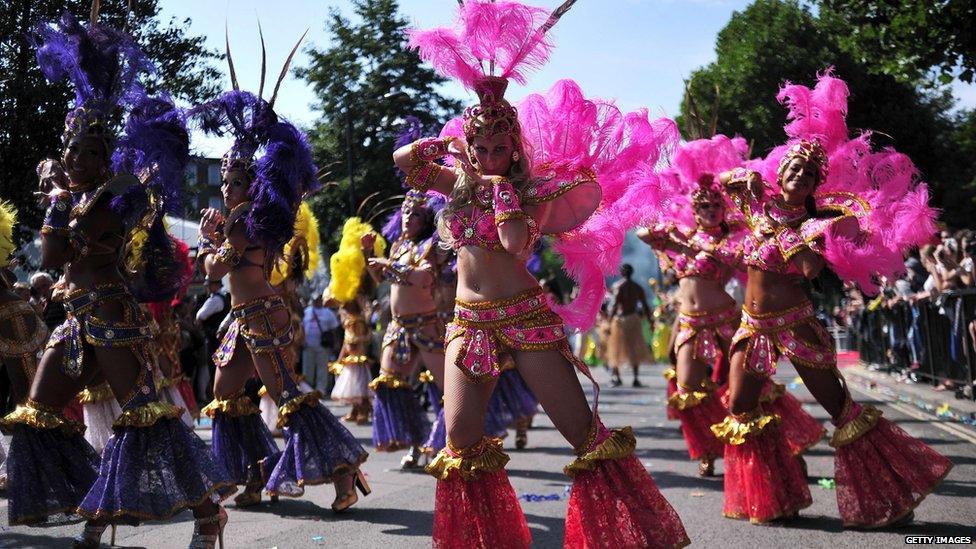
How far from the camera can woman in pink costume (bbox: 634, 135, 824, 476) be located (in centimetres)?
764

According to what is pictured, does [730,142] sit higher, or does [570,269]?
[730,142]

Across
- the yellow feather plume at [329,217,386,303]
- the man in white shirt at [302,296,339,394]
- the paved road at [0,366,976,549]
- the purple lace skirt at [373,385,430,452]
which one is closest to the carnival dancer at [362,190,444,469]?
the purple lace skirt at [373,385,430,452]

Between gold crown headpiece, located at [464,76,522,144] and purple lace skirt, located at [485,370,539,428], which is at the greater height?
gold crown headpiece, located at [464,76,522,144]

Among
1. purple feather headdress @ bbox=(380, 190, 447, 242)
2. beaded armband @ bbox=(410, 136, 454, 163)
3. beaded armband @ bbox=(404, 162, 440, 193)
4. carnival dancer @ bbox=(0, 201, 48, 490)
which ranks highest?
purple feather headdress @ bbox=(380, 190, 447, 242)

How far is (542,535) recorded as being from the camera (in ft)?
19.2

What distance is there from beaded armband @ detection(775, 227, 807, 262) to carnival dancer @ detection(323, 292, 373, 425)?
6407 mm

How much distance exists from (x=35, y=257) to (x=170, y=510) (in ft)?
18.3

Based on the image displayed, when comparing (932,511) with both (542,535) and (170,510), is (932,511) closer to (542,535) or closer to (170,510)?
(542,535)

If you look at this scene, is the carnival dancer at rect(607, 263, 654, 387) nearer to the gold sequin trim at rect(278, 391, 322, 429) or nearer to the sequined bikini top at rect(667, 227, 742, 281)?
the sequined bikini top at rect(667, 227, 742, 281)

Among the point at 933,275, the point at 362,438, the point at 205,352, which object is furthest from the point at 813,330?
the point at 205,352

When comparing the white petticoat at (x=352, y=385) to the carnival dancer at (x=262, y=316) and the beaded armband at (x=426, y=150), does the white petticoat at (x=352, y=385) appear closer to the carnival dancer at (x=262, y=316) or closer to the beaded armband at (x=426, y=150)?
the carnival dancer at (x=262, y=316)

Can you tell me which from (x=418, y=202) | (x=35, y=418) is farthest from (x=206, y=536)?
(x=418, y=202)

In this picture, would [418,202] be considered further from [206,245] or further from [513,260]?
[513,260]

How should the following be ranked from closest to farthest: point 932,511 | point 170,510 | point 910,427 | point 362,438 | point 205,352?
1. point 170,510
2. point 932,511
3. point 910,427
4. point 362,438
5. point 205,352
